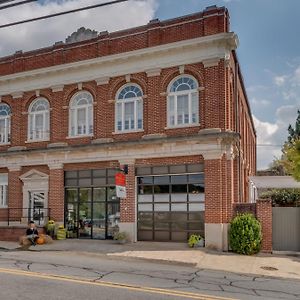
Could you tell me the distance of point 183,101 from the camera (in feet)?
65.0

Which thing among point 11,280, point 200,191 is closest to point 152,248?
point 200,191

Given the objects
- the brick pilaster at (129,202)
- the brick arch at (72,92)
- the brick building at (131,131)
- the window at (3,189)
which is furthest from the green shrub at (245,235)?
the window at (3,189)

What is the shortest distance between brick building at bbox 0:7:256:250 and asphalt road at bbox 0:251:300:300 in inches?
192

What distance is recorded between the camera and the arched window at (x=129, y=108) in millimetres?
20625

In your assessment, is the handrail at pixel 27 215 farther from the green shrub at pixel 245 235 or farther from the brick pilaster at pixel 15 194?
the green shrub at pixel 245 235

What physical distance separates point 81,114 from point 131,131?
3.15 m

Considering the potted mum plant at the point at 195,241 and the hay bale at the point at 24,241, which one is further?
the hay bale at the point at 24,241

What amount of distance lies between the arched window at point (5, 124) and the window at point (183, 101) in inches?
378

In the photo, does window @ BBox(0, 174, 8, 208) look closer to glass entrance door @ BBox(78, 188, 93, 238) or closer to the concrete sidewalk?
the concrete sidewalk

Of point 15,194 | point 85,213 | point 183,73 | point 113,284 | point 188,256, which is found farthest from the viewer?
point 15,194

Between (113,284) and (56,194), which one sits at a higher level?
(56,194)

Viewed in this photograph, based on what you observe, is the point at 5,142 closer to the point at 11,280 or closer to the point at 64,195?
the point at 64,195

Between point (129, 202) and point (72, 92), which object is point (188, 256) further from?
point (72, 92)

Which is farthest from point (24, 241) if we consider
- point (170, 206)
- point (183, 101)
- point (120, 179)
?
point (183, 101)
